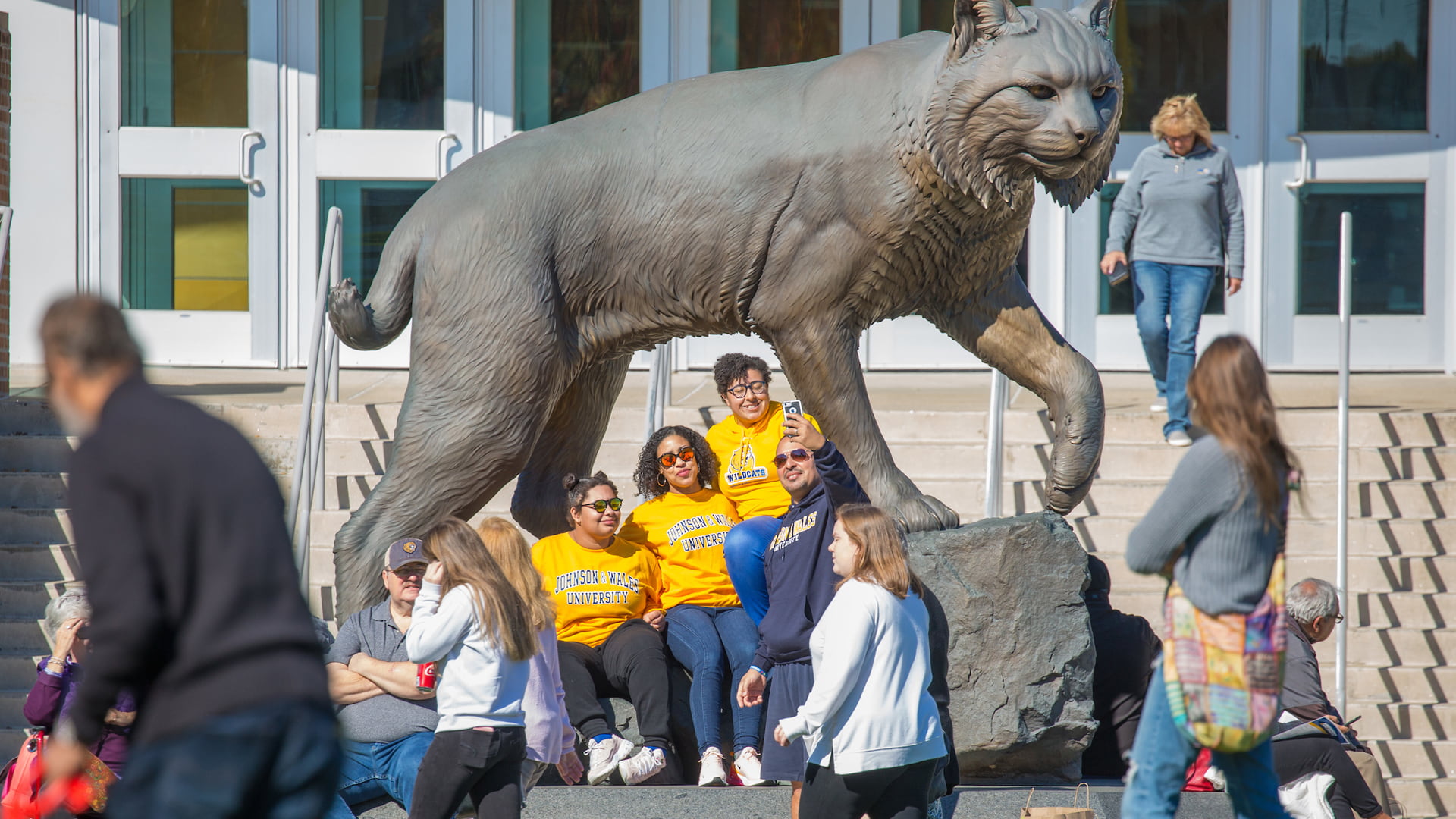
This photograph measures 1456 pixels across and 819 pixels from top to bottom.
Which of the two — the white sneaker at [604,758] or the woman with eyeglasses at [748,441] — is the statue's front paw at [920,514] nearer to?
the woman with eyeglasses at [748,441]

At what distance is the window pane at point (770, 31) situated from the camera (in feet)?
32.3

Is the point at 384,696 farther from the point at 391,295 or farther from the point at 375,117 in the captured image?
the point at 375,117

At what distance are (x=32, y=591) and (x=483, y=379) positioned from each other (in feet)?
11.3

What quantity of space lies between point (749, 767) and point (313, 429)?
10.8 feet

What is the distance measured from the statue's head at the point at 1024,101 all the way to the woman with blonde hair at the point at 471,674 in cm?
170

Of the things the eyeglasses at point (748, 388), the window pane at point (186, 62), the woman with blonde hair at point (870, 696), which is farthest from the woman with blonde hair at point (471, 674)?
the window pane at point (186, 62)

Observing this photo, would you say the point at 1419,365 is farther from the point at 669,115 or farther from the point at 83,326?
the point at 83,326

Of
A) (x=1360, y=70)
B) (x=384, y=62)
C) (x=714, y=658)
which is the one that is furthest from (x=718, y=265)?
(x=1360, y=70)

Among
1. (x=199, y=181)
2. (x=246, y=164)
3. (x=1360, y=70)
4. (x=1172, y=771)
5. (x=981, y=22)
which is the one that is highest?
(x=1360, y=70)

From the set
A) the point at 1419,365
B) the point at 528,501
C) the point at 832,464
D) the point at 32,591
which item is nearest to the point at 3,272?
the point at 32,591

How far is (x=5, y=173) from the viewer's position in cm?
818

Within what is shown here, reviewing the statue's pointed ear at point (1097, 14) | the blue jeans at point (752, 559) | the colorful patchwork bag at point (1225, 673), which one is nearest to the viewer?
the colorful patchwork bag at point (1225, 673)

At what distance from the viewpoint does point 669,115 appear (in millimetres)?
4562

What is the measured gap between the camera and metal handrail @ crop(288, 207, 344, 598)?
618 cm
